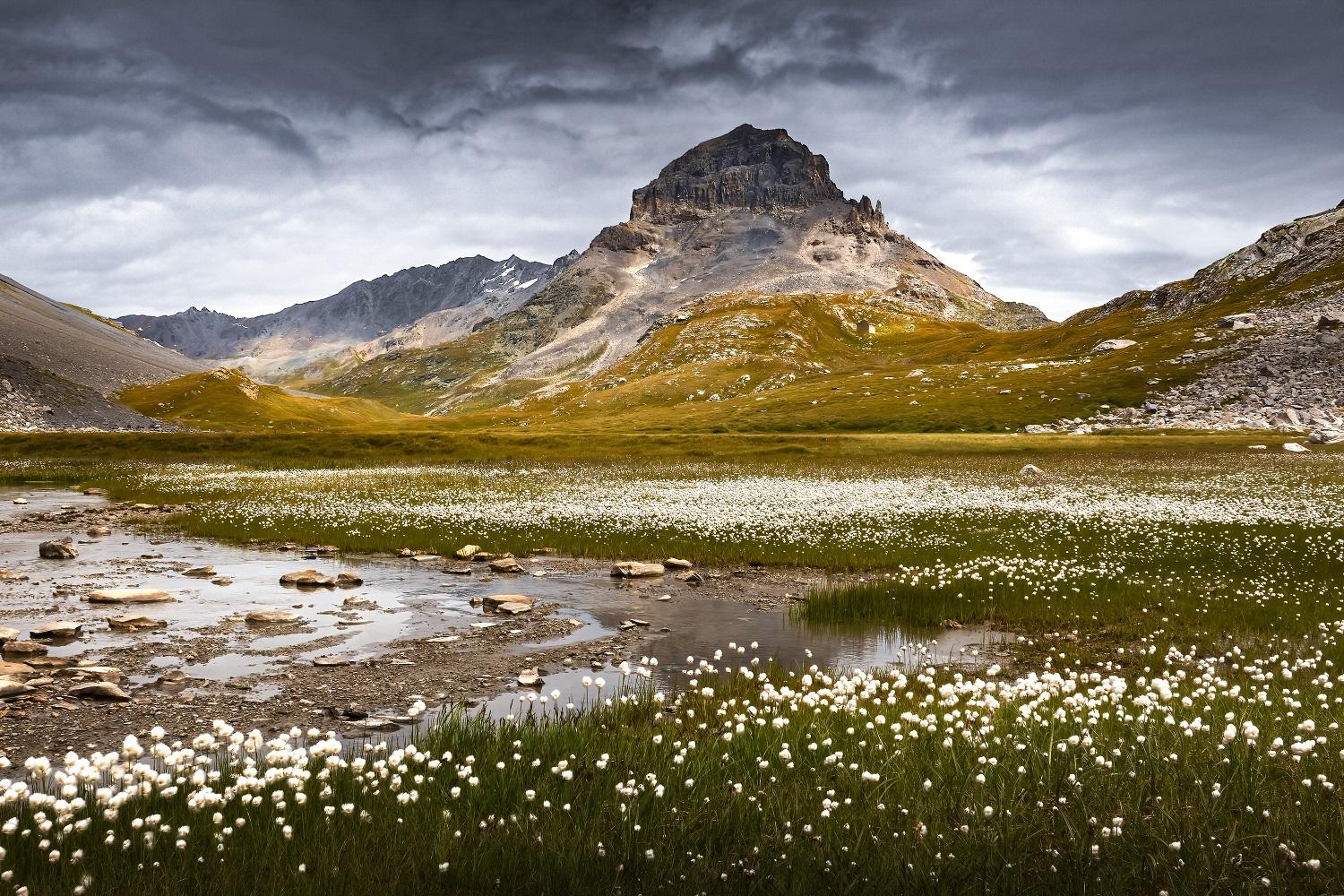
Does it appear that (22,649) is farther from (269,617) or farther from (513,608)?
(513,608)

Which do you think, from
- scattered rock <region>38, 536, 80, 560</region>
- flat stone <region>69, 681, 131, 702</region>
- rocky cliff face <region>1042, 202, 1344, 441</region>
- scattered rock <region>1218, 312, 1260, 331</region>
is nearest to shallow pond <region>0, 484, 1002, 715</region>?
scattered rock <region>38, 536, 80, 560</region>

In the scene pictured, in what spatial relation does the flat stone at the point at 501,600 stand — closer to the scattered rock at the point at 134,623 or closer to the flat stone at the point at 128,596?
the scattered rock at the point at 134,623

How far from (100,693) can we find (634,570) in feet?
44.4

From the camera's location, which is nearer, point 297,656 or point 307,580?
point 297,656

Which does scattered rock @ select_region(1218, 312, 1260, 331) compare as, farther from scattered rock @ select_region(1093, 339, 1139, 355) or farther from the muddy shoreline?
the muddy shoreline

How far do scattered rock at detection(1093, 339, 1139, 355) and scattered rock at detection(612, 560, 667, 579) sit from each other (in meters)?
164

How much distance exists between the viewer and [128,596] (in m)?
17.8

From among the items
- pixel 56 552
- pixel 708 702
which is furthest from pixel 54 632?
pixel 708 702

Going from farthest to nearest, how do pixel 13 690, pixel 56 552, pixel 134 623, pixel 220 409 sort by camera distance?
pixel 220 409
pixel 56 552
pixel 134 623
pixel 13 690

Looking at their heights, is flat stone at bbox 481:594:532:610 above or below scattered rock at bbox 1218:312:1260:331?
below

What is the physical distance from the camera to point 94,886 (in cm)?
484

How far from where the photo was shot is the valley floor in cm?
525

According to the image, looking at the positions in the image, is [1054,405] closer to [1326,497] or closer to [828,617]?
[1326,497]

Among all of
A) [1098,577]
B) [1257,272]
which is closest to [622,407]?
[1257,272]
